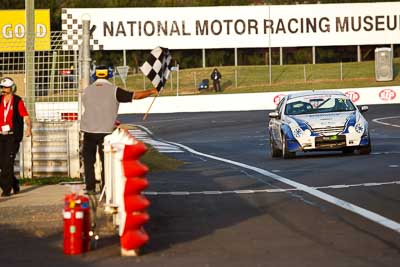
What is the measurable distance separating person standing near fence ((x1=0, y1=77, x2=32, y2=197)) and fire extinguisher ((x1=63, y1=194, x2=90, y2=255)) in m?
4.26

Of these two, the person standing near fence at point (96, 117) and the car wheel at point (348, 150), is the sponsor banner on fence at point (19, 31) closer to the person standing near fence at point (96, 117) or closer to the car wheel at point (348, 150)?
the person standing near fence at point (96, 117)

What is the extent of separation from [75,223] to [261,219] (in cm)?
289

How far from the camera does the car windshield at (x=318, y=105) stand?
2311 centimetres

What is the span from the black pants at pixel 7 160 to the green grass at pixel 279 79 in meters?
49.6

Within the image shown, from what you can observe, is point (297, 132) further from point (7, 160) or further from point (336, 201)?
point (7, 160)

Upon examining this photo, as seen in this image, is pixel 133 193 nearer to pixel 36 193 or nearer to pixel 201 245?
pixel 201 245

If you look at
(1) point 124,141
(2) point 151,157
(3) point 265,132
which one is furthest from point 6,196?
(3) point 265,132

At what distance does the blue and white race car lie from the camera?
22078 mm

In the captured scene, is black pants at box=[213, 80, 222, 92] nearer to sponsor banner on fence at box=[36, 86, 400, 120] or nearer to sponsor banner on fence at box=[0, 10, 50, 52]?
sponsor banner on fence at box=[36, 86, 400, 120]

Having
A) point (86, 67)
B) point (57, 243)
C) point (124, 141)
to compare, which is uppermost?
point (86, 67)

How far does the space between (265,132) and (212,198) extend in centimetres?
2361

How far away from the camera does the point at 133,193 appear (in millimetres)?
9352

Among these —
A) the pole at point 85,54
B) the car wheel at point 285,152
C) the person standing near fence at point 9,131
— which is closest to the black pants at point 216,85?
the car wheel at point 285,152

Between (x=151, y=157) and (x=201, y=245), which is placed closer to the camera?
(x=201, y=245)
